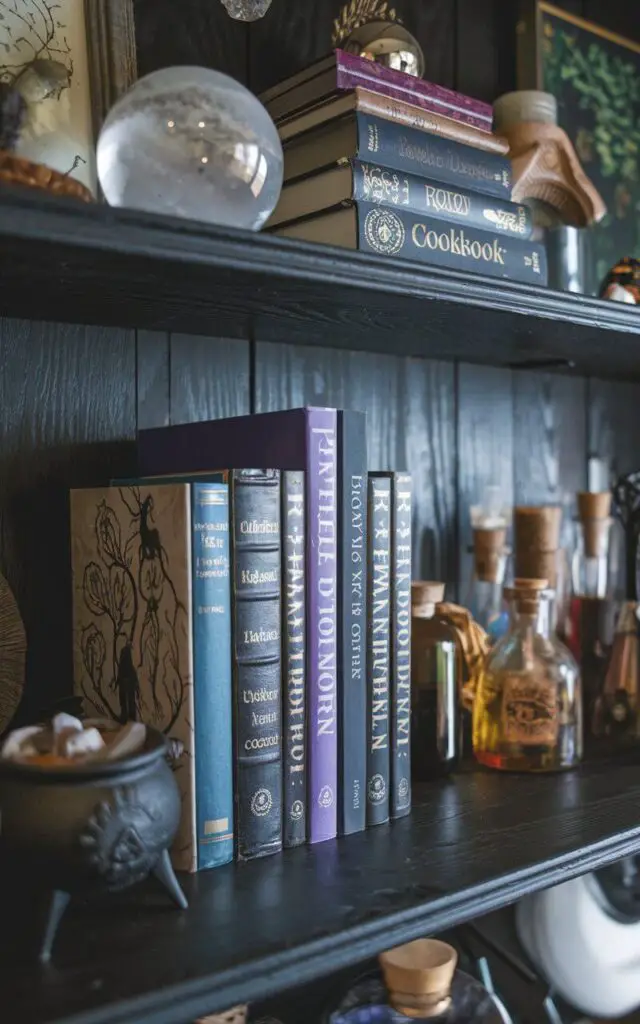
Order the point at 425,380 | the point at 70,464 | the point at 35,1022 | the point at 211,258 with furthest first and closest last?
the point at 425,380 < the point at 70,464 < the point at 211,258 < the point at 35,1022

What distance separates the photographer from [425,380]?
1.13m

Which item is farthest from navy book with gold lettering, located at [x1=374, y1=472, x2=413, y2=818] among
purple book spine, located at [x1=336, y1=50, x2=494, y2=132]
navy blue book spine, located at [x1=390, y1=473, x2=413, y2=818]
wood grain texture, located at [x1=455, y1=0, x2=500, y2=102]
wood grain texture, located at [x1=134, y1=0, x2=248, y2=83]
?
wood grain texture, located at [x1=455, y1=0, x2=500, y2=102]

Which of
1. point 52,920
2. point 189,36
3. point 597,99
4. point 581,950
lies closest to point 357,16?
point 189,36

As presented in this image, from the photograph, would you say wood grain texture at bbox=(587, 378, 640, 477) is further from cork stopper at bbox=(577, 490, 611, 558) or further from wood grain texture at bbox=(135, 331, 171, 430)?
wood grain texture at bbox=(135, 331, 171, 430)

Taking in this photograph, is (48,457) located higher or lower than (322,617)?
higher

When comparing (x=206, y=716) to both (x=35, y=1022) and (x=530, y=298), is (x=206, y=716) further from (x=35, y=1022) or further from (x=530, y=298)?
(x=530, y=298)

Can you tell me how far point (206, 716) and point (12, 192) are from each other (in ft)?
1.29

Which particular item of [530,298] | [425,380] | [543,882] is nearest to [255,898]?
[543,882]

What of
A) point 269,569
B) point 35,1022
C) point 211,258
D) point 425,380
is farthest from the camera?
point 425,380

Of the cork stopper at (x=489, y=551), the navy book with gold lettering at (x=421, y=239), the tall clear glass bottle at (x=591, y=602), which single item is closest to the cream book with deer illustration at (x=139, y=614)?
the navy book with gold lettering at (x=421, y=239)

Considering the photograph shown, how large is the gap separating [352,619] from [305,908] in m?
0.23

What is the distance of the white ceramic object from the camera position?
108cm

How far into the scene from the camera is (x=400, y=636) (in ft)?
2.79

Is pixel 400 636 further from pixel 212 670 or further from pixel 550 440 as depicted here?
pixel 550 440
